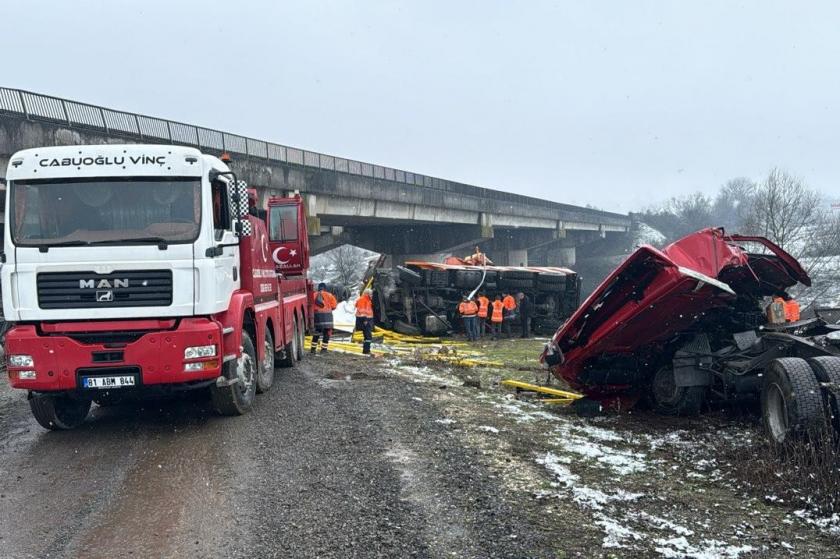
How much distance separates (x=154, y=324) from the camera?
21.8 ft

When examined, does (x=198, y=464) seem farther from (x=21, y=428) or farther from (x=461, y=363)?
(x=461, y=363)

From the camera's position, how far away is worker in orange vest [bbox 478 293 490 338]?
20.0 meters

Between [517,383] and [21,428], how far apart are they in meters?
6.23

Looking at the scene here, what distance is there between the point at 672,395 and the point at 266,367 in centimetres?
517

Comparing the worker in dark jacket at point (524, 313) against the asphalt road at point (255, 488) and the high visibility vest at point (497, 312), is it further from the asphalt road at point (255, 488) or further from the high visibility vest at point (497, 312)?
the asphalt road at point (255, 488)

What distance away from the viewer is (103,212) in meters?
6.82

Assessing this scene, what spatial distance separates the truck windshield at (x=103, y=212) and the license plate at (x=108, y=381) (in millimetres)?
1317

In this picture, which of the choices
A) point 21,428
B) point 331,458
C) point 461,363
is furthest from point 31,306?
point 461,363

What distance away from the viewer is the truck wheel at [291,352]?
471 inches

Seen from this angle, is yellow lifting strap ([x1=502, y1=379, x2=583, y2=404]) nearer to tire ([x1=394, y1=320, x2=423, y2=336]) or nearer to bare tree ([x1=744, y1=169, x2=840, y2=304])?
tire ([x1=394, y1=320, x2=423, y2=336])

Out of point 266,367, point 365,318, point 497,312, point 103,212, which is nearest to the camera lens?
point 103,212

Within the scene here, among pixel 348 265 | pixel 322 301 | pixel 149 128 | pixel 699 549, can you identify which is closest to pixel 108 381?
pixel 699 549

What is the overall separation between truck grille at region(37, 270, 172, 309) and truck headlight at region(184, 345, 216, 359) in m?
0.60

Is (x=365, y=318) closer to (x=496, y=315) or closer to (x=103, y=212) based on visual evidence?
(x=496, y=315)
